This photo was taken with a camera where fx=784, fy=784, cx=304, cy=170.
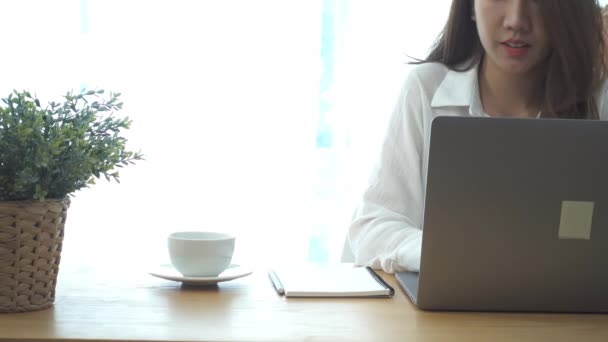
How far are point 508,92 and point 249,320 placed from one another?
3.61ft

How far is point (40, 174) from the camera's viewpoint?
1.01m

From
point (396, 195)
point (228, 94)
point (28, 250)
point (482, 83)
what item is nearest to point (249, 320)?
point (28, 250)

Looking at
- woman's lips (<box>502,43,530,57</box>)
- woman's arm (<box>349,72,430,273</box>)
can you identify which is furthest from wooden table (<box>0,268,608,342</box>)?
woman's lips (<box>502,43,530,57</box>)

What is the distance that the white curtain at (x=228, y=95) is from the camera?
300 cm

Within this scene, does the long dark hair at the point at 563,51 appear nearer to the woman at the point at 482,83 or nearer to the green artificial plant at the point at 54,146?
the woman at the point at 482,83

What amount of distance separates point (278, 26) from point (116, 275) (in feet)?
6.30

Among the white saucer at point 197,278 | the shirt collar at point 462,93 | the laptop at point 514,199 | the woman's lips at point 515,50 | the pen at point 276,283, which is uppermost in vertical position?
the woman's lips at point 515,50

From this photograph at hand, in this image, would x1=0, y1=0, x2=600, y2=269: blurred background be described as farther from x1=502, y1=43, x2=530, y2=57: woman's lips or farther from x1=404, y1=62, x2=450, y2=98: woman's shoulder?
x1=502, y1=43, x2=530, y2=57: woman's lips

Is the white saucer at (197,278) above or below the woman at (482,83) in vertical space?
below

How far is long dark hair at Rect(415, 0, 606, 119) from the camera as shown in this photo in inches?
65.6

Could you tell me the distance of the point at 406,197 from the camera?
176cm

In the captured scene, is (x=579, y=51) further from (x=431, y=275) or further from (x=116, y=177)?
(x=116, y=177)

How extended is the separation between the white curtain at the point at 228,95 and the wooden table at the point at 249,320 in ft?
6.09

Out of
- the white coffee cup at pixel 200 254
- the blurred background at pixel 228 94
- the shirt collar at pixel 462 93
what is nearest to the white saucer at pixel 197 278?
the white coffee cup at pixel 200 254
